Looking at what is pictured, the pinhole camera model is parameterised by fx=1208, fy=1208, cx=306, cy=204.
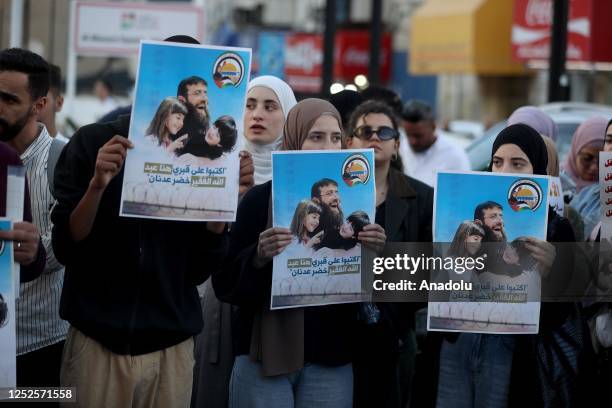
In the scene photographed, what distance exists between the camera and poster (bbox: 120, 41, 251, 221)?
430cm

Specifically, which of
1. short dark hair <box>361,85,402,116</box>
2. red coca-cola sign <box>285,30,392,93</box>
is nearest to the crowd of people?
short dark hair <box>361,85,402,116</box>

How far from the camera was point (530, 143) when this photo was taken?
5191 mm

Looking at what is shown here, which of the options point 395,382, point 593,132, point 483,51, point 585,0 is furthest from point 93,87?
point 395,382

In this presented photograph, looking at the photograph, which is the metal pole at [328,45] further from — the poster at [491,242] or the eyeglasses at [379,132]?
the poster at [491,242]

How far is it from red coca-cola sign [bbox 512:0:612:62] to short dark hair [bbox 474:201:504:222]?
998 centimetres

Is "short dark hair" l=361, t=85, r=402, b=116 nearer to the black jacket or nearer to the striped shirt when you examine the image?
the striped shirt

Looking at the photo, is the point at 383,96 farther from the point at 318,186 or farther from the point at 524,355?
the point at 318,186

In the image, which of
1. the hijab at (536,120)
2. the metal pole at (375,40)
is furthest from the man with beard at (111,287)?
the metal pole at (375,40)

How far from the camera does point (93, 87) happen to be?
2297 centimetres

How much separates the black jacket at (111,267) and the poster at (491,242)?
3.84 ft

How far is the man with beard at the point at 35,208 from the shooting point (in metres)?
4.72

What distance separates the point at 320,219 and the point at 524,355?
44.2 inches

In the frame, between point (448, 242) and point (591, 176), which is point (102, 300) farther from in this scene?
point (591, 176)

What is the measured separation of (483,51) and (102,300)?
69.1 feet
